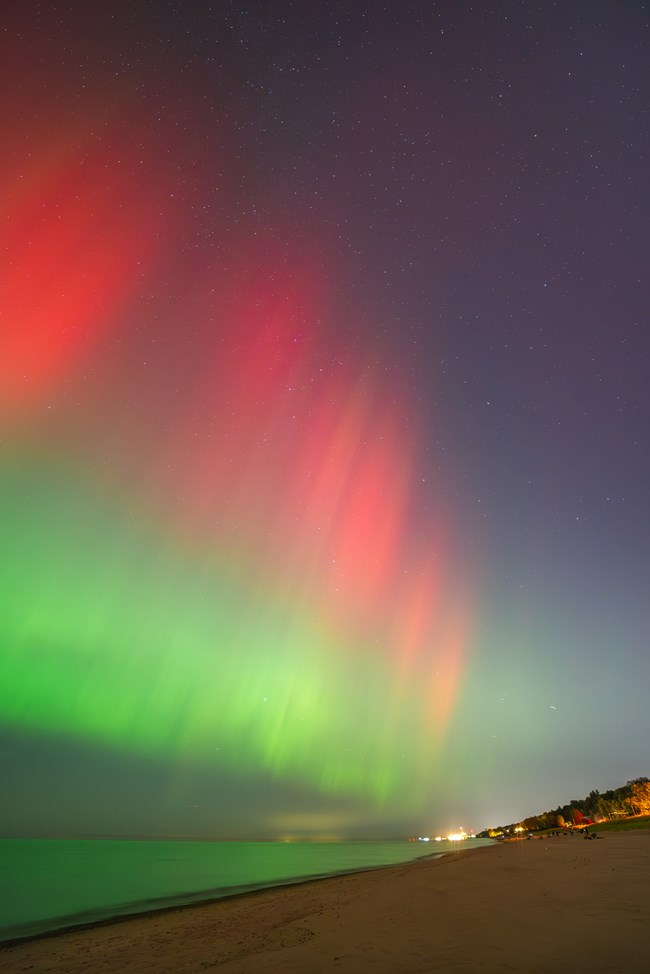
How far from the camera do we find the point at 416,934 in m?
11.1

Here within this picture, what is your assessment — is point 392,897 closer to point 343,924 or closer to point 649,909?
point 343,924

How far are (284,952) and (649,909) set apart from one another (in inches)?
310

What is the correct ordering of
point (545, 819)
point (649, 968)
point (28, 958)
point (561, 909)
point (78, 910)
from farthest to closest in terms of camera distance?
point (545, 819) → point (78, 910) → point (28, 958) → point (561, 909) → point (649, 968)

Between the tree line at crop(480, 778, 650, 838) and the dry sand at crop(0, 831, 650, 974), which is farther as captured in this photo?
the tree line at crop(480, 778, 650, 838)

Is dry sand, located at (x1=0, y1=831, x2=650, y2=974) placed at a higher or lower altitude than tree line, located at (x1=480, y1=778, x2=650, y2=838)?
lower

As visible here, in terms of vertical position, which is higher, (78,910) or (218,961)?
(78,910)

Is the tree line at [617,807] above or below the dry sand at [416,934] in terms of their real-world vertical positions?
above

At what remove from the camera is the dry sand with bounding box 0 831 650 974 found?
340 inches

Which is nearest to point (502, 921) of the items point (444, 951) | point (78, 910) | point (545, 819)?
point (444, 951)

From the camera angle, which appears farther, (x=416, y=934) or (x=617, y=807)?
(x=617, y=807)

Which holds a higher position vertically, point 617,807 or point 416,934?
point 617,807

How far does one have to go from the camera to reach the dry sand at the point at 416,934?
8625 millimetres

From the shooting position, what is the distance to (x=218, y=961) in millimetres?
11594

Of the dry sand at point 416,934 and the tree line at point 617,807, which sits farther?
the tree line at point 617,807
